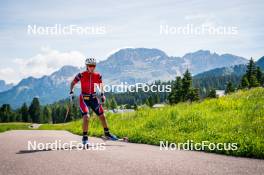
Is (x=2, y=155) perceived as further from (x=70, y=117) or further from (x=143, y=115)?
(x=70, y=117)

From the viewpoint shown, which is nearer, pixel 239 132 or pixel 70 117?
pixel 239 132

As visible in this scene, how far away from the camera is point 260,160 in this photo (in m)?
8.12

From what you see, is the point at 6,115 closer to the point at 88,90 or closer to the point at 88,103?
the point at 88,103

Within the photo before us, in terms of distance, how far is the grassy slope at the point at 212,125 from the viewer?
10.0 m

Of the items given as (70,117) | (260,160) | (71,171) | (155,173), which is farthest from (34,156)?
(70,117)

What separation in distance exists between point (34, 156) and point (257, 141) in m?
5.94
